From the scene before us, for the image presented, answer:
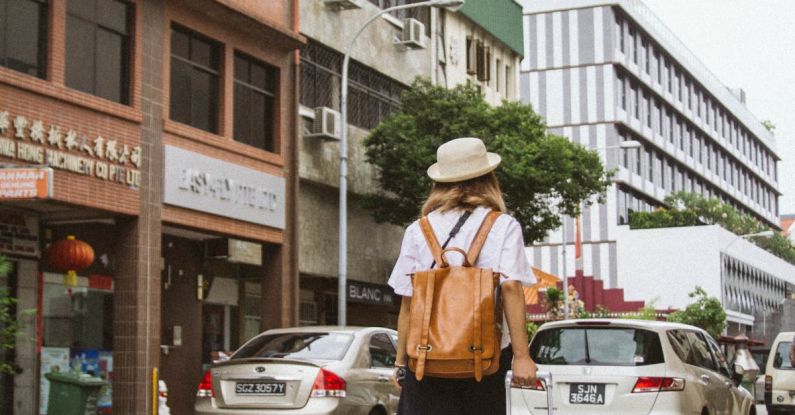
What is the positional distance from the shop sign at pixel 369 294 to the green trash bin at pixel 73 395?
1077 cm

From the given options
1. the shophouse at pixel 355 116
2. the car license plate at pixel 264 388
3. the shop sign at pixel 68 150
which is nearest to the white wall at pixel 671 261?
the shophouse at pixel 355 116

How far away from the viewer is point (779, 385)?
22.2m

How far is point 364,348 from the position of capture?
13.7m

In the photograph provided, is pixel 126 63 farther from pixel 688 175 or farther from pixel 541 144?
pixel 688 175

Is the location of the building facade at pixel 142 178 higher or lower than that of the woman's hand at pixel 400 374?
higher

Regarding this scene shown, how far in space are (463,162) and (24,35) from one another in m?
12.1

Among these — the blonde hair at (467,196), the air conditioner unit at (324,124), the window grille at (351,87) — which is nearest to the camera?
the blonde hair at (467,196)

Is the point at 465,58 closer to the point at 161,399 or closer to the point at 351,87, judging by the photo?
the point at 351,87

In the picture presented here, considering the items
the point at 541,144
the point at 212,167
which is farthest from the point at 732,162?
the point at 212,167

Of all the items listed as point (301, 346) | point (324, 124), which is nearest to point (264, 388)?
point (301, 346)

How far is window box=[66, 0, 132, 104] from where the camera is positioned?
17.4m

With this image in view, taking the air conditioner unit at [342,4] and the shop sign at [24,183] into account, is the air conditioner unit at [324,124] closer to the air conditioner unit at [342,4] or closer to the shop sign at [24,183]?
the air conditioner unit at [342,4]

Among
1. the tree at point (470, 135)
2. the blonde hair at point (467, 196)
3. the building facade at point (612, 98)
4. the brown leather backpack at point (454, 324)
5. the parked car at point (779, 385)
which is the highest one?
the building facade at point (612, 98)

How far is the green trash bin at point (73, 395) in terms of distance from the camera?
1587 cm
